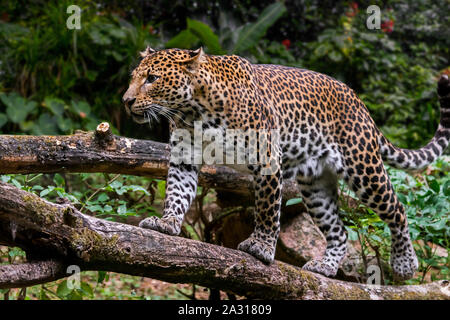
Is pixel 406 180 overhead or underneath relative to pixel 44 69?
underneath

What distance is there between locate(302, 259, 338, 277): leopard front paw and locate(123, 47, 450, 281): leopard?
0.04 ft

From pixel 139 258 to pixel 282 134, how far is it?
228cm

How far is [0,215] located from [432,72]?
13.6 m

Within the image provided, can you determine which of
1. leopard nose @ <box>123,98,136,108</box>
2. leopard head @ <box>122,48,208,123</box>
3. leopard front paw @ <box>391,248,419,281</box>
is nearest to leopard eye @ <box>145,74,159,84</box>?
leopard head @ <box>122,48,208,123</box>

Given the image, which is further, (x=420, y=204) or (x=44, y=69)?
(x=44, y=69)

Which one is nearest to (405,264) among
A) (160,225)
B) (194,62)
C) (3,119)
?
(160,225)

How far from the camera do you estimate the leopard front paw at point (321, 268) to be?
588cm

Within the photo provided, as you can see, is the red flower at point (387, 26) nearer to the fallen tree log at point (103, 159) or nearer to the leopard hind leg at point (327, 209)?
the fallen tree log at point (103, 159)

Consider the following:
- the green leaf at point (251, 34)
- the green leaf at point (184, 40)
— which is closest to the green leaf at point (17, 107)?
the green leaf at point (184, 40)

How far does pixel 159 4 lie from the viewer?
1396 centimetres

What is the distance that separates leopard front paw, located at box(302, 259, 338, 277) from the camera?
588cm

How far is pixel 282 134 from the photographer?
546cm
